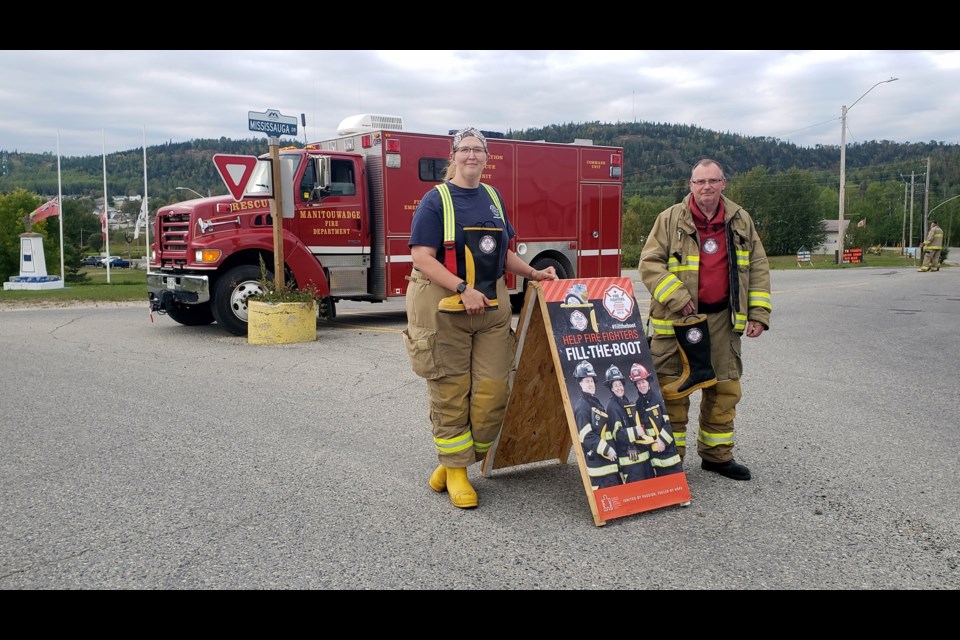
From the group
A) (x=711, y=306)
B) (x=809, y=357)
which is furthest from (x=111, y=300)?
(x=711, y=306)

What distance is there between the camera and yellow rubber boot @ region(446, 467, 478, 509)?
4.09 metres

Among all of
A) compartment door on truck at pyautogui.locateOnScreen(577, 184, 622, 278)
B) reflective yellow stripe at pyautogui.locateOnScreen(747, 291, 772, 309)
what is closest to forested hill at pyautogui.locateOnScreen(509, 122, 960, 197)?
compartment door on truck at pyautogui.locateOnScreen(577, 184, 622, 278)

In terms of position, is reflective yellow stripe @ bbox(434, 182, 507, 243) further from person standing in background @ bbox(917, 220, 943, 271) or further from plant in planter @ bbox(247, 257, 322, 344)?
person standing in background @ bbox(917, 220, 943, 271)

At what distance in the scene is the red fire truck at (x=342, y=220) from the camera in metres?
10.7

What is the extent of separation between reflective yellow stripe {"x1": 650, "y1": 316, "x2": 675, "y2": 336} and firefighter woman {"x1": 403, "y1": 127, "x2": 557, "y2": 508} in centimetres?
95

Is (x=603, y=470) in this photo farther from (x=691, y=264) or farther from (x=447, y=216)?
(x=447, y=216)

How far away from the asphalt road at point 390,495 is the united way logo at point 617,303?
3.37 ft

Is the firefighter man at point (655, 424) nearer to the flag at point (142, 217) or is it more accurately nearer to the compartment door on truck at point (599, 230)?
the compartment door on truck at point (599, 230)

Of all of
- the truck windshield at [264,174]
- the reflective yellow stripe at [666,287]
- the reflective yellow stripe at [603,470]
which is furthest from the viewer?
the truck windshield at [264,174]

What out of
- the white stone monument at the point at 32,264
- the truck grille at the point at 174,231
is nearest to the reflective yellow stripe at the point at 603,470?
the truck grille at the point at 174,231

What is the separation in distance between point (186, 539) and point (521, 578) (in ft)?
5.25

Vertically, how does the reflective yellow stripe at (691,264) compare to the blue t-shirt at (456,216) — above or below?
below

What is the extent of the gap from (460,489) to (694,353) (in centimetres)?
153

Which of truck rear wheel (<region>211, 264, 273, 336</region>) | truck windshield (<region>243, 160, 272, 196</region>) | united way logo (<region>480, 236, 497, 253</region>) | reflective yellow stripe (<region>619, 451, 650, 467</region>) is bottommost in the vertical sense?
reflective yellow stripe (<region>619, 451, 650, 467</region>)
